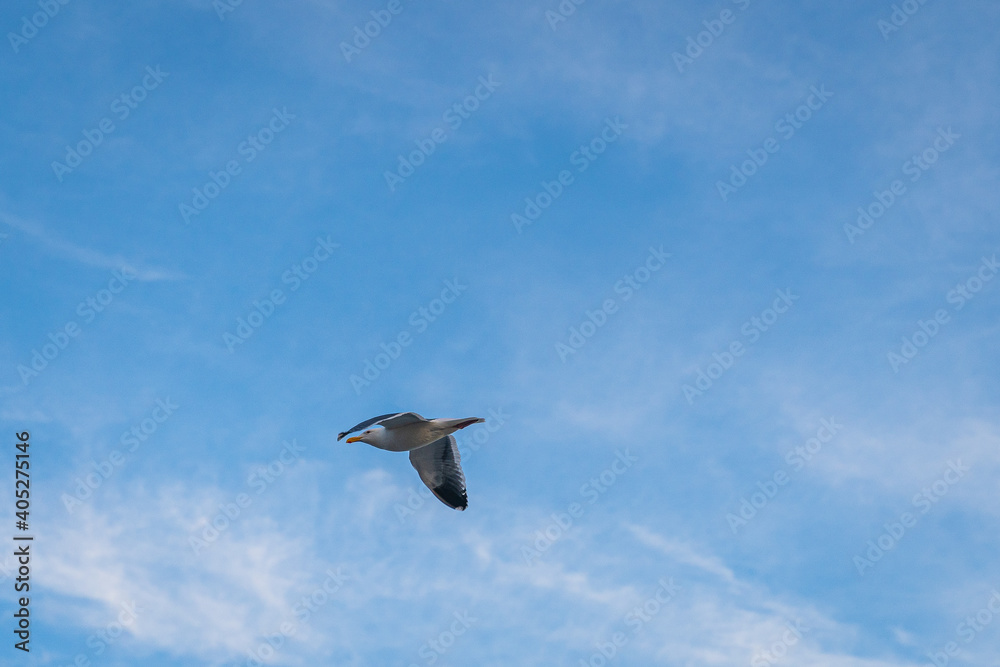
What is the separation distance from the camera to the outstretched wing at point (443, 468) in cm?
2383

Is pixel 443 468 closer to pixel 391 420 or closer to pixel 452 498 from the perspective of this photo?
pixel 452 498

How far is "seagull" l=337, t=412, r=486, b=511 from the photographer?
22.4m

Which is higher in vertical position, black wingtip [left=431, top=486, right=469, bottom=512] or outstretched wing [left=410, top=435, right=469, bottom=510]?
outstretched wing [left=410, top=435, right=469, bottom=510]

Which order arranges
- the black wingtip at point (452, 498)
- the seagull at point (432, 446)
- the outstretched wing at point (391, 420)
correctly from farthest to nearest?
the black wingtip at point (452, 498)
the seagull at point (432, 446)
the outstretched wing at point (391, 420)

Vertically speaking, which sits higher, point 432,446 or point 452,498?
point 432,446

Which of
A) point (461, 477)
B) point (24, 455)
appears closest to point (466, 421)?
point (461, 477)

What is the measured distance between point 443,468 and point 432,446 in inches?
29.5

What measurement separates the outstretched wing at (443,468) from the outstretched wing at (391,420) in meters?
2.03

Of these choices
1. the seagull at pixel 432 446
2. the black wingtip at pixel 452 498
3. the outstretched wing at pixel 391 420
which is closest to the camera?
the outstretched wing at pixel 391 420

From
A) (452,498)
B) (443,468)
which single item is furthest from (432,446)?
(452,498)

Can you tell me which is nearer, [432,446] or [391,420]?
[391,420]

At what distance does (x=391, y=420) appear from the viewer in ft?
67.5

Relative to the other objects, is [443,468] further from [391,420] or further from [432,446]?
[391,420]

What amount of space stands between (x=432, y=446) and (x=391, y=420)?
3.65 m
